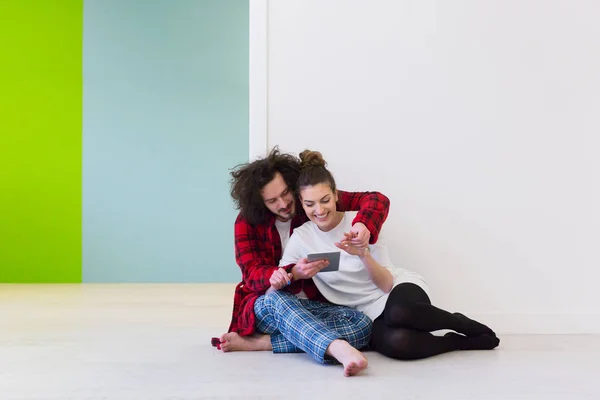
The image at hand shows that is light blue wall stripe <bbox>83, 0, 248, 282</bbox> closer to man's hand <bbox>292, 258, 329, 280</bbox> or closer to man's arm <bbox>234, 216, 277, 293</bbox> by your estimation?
man's arm <bbox>234, 216, 277, 293</bbox>

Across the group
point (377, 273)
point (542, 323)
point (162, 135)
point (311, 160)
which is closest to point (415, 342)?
point (377, 273)

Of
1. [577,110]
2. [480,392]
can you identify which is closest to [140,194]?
[577,110]

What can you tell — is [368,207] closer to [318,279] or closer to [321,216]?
[321,216]

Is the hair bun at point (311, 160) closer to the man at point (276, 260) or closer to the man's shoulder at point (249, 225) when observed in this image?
the man at point (276, 260)

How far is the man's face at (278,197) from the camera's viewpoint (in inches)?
96.9

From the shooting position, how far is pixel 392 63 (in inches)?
116

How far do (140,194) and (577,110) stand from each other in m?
3.83

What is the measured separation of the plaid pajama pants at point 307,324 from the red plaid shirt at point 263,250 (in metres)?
0.05

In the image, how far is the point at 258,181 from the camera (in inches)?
97.9

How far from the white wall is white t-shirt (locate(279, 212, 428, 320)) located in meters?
0.43

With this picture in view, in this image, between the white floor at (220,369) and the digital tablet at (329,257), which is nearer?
the white floor at (220,369)

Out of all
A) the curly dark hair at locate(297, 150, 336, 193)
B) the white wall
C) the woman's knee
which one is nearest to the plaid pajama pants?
the woman's knee

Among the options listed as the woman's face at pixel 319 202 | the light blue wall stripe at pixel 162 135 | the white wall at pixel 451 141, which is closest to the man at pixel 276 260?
the woman's face at pixel 319 202

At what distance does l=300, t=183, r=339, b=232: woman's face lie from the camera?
7.71 feet
